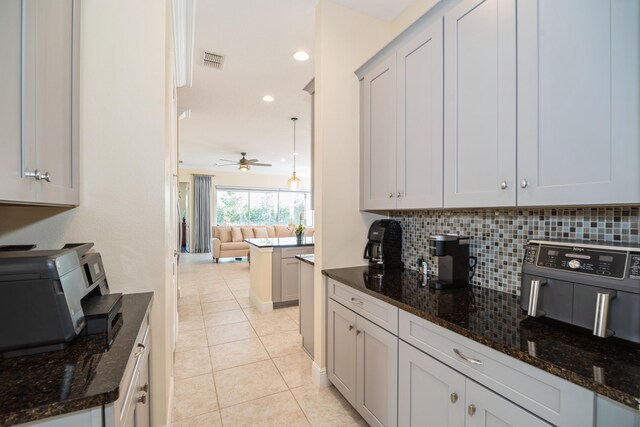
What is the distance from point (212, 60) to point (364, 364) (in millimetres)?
3029

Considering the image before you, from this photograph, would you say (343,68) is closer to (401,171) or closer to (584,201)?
(401,171)

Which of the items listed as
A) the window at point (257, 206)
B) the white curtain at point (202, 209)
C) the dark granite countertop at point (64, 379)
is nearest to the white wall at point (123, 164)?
the dark granite countertop at point (64, 379)

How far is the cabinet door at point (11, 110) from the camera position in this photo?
2.71ft

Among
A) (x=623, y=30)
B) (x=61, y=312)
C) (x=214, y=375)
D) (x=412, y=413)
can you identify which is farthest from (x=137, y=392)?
(x=623, y=30)

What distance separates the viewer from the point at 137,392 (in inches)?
44.1

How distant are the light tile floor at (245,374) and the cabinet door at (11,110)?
1.75m

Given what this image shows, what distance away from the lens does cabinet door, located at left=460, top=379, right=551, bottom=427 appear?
0.93 meters

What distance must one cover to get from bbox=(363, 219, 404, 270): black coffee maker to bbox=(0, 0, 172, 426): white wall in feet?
4.74

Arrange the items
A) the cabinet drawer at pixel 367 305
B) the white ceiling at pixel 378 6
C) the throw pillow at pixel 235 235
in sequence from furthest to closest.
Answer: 1. the throw pillow at pixel 235 235
2. the white ceiling at pixel 378 6
3. the cabinet drawer at pixel 367 305

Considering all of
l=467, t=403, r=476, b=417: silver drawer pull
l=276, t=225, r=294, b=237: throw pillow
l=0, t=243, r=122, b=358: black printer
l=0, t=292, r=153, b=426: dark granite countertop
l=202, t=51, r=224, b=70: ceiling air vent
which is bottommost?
l=467, t=403, r=476, b=417: silver drawer pull

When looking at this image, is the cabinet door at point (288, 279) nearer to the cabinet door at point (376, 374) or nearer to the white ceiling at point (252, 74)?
the white ceiling at point (252, 74)

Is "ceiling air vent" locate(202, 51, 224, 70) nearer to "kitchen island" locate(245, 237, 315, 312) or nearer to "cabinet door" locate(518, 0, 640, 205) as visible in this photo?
"kitchen island" locate(245, 237, 315, 312)

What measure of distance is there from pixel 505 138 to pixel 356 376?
157cm

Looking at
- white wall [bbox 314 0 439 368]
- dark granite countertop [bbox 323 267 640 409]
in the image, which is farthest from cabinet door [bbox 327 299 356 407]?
dark granite countertop [bbox 323 267 640 409]
